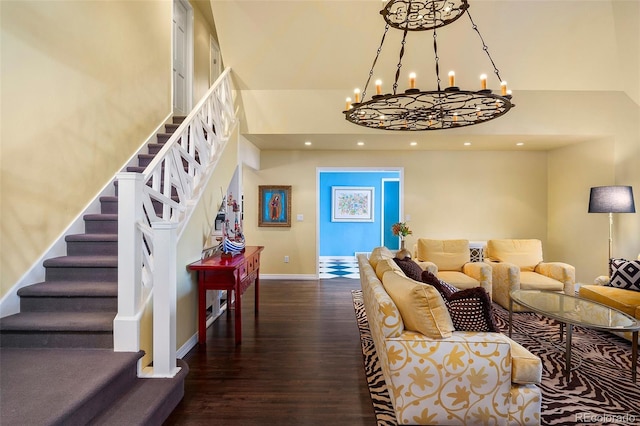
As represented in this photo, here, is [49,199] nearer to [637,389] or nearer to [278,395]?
[278,395]

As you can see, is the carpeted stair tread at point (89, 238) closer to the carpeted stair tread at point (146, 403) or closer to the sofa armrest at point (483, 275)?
the carpeted stair tread at point (146, 403)

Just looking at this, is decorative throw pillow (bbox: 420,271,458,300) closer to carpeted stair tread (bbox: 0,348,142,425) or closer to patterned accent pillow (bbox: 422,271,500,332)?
patterned accent pillow (bbox: 422,271,500,332)

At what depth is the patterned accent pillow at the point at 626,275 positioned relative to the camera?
352 centimetres

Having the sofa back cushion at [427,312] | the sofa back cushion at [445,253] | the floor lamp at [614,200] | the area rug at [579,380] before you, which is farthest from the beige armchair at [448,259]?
the sofa back cushion at [427,312]

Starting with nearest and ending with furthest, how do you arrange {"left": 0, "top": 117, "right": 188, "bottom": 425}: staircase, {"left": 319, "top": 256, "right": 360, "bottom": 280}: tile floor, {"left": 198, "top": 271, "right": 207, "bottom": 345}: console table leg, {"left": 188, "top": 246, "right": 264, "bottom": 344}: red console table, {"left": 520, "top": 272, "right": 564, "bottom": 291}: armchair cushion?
{"left": 0, "top": 117, "right": 188, "bottom": 425}: staircase, {"left": 188, "top": 246, "right": 264, "bottom": 344}: red console table, {"left": 198, "top": 271, "right": 207, "bottom": 345}: console table leg, {"left": 520, "top": 272, "right": 564, "bottom": 291}: armchair cushion, {"left": 319, "top": 256, "right": 360, "bottom": 280}: tile floor

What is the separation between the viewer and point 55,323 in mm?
2225

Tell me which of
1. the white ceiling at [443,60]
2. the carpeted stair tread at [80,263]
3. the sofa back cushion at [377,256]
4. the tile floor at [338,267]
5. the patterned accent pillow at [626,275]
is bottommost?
the tile floor at [338,267]

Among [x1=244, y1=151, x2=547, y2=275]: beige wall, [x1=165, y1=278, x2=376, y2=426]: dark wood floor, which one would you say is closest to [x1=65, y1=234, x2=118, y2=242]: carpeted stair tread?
[x1=165, y1=278, x2=376, y2=426]: dark wood floor

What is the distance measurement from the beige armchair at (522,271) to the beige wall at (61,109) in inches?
206

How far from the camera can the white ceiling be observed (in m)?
3.91

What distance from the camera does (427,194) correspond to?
20.4 ft

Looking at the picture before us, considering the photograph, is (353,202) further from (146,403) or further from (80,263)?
(146,403)

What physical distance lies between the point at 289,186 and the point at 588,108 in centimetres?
506

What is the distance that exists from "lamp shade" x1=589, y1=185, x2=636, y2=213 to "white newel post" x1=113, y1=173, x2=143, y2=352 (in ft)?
18.5
